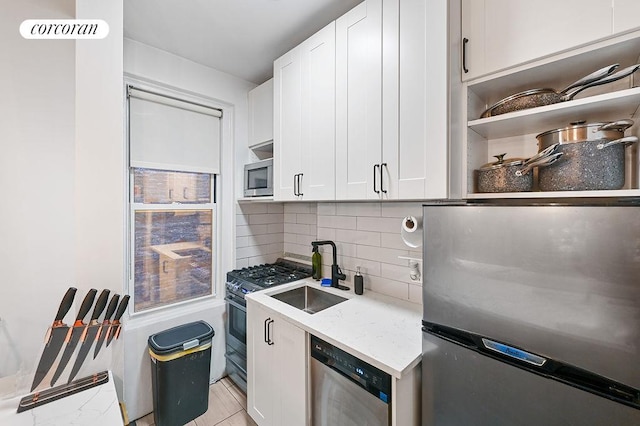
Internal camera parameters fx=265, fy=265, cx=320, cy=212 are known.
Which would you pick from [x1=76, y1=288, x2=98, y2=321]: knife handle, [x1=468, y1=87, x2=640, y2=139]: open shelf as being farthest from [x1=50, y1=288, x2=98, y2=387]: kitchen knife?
[x1=468, y1=87, x2=640, y2=139]: open shelf

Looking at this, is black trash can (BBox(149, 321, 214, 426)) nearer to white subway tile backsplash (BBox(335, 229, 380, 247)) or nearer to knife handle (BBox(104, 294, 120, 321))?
knife handle (BBox(104, 294, 120, 321))

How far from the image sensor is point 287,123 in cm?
190

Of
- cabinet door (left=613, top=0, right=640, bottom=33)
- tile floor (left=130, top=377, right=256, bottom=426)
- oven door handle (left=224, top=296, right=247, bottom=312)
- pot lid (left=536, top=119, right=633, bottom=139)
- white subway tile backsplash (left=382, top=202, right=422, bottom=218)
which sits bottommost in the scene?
tile floor (left=130, top=377, right=256, bottom=426)

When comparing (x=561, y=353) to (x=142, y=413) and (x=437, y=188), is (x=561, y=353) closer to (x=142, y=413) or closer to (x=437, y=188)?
→ (x=437, y=188)

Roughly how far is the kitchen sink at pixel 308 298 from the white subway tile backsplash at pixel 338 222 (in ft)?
1.68

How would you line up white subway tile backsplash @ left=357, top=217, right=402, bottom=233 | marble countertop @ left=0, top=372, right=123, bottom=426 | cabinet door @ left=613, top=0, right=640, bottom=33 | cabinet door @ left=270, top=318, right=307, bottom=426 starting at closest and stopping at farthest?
cabinet door @ left=613, top=0, right=640, bottom=33
marble countertop @ left=0, top=372, right=123, bottom=426
cabinet door @ left=270, top=318, right=307, bottom=426
white subway tile backsplash @ left=357, top=217, right=402, bottom=233

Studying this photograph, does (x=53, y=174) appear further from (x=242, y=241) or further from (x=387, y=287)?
(x=387, y=287)

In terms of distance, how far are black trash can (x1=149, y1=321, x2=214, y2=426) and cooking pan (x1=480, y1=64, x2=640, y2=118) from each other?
87.3 inches

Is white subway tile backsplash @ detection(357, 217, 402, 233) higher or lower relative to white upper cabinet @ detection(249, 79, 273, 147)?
lower

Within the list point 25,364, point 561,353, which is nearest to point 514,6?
point 561,353

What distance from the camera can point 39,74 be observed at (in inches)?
52.1

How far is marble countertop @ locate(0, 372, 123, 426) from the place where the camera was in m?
0.97

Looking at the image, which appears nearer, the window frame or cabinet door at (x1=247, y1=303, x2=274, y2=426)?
cabinet door at (x1=247, y1=303, x2=274, y2=426)

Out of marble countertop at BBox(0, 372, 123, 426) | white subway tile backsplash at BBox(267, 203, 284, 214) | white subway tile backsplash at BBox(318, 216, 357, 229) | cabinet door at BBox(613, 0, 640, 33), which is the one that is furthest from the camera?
white subway tile backsplash at BBox(267, 203, 284, 214)
